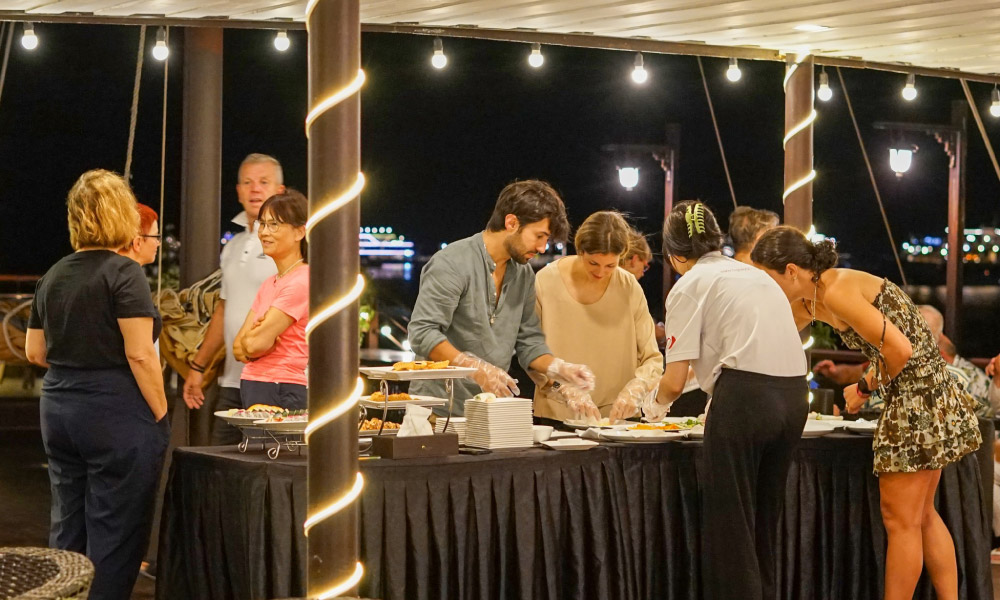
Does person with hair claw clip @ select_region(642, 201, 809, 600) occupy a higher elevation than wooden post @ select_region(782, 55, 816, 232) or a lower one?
lower

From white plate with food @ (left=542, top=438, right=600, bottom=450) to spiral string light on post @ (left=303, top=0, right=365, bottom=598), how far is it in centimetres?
73

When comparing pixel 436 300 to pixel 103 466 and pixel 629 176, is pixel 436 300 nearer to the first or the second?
pixel 103 466

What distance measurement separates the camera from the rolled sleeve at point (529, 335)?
12.8 ft

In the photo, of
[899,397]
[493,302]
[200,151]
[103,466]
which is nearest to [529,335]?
[493,302]

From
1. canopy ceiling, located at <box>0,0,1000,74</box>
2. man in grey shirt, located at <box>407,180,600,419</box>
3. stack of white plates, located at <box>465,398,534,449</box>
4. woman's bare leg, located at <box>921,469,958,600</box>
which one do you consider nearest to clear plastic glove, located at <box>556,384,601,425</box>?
man in grey shirt, located at <box>407,180,600,419</box>

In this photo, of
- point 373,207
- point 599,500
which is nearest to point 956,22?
point 599,500

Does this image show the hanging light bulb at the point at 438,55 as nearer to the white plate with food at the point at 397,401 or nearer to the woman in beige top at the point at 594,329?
the woman in beige top at the point at 594,329

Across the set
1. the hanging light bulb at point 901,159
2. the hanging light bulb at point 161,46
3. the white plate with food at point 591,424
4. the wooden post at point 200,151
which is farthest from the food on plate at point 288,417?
the hanging light bulb at point 901,159

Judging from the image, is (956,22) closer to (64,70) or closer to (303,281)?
(303,281)

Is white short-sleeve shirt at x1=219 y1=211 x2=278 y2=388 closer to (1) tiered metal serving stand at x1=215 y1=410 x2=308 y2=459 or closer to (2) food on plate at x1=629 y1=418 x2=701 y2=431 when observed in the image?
(1) tiered metal serving stand at x1=215 y1=410 x2=308 y2=459

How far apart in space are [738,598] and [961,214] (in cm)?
705

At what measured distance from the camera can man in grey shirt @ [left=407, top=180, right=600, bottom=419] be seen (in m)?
3.59

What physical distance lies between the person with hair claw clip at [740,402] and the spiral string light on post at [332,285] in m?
1.07

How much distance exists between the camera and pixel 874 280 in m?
3.71
